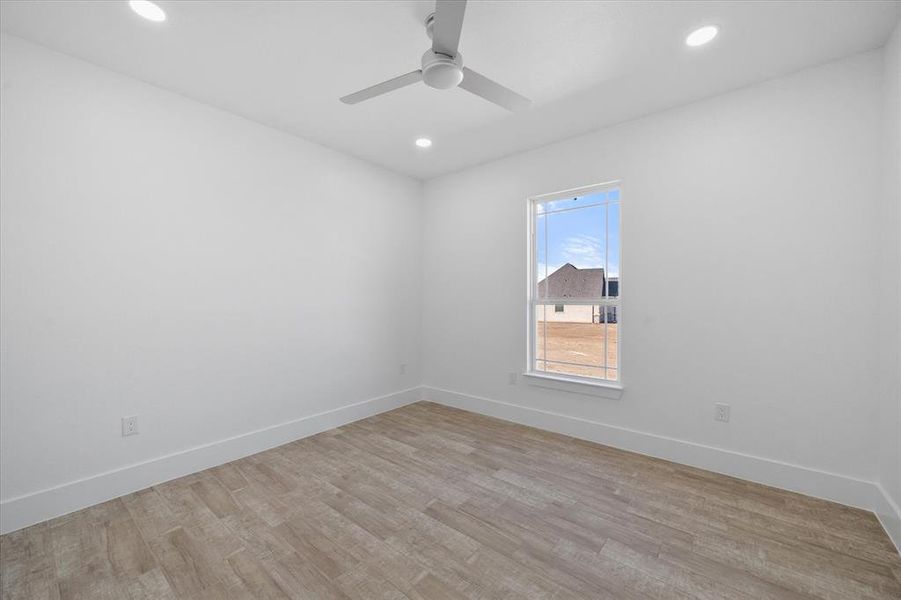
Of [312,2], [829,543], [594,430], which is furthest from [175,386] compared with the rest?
[829,543]

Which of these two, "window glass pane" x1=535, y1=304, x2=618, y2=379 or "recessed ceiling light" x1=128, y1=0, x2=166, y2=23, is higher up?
"recessed ceiling light" x1=128, y1=0, x2=166, y2=23

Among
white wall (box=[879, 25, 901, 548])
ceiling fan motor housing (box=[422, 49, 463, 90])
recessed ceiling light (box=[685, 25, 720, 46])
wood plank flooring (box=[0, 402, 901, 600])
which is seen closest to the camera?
wood plank flooring (box=[0, 402, 901, 600])

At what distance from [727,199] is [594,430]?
6.77 feet

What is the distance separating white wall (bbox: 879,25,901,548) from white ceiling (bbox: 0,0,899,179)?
A: 311 mm

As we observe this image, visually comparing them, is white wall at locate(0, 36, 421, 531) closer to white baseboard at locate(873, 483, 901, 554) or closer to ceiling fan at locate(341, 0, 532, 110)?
ceiling fan at locate(341, 0, 532, 110)

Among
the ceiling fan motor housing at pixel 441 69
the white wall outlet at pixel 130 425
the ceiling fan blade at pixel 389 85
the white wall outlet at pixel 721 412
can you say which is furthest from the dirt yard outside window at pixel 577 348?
the white wall outlet at pixel 130 425

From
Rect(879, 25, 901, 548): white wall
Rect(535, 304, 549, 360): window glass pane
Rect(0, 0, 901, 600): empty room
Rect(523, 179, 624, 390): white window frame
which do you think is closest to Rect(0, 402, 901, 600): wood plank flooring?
Rect(0, 0, 901, 600): empty room

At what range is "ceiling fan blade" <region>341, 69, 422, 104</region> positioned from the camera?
6.41ft

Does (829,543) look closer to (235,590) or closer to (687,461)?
(687,461)

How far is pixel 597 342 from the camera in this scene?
338 centimetres

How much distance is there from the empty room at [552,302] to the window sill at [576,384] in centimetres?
3

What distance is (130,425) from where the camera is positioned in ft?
8.13

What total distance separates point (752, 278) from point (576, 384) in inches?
60.0

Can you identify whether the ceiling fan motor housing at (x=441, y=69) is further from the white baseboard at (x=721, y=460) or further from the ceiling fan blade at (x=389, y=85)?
the white baseboard at (x=721, y=460)
